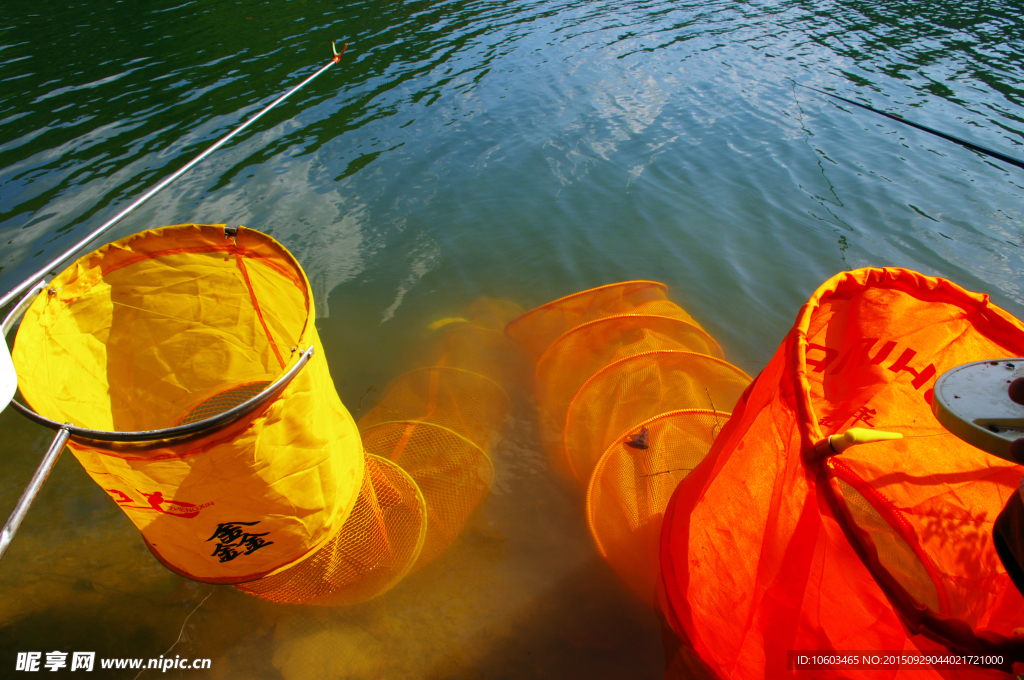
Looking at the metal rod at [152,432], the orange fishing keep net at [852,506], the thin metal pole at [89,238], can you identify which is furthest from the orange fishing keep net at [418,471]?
the thin metal pole at [89,238]

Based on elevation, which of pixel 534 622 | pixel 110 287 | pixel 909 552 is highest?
pixel 110 287

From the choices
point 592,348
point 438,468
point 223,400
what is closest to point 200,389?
point 223,400

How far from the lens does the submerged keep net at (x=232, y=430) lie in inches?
69.2

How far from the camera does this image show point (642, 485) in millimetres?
3166

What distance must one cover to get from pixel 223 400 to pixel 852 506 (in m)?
3.58

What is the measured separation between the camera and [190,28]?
12906 millimetres

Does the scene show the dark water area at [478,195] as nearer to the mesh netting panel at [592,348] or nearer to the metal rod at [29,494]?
the mesh netting panel at [592,348]

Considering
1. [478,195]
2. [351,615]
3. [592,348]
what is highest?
[478,195]

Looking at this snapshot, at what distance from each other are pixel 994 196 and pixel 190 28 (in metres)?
17.1

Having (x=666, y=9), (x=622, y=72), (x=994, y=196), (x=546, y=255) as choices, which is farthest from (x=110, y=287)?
(x=666, y=9)

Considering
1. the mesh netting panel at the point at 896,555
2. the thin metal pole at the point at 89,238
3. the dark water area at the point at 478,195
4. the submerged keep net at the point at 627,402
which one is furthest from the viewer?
the submerged keep net at the point at 627,402

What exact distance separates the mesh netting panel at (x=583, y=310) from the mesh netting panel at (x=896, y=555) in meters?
2.21

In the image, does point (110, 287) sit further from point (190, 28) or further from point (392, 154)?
point (190, 28)

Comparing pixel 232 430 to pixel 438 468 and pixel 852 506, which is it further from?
pixel 852 506
